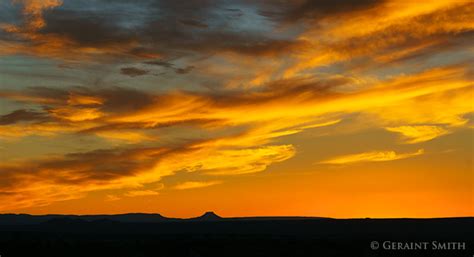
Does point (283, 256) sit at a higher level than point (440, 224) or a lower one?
lower

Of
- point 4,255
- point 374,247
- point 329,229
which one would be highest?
point 329,229

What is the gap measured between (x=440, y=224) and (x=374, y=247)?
115m

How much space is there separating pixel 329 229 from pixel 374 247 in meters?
92.7

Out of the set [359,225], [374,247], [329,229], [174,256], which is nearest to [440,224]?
[359,225]

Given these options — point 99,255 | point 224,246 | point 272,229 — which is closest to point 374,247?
point 224,246

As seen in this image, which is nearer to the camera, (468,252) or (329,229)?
(468,252)

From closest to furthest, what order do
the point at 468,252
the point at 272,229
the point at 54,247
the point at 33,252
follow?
the point at 468,252 < the point at 33,252 < the point at 54,247 < the point at 272,229

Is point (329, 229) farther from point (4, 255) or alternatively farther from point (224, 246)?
point (4, 255)

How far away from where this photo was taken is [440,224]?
186625 millimetres

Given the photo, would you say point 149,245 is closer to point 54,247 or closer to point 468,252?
point 54,247

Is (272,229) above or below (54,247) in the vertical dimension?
above

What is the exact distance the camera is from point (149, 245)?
81312mm

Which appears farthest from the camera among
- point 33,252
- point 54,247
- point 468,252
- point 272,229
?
point 272,229

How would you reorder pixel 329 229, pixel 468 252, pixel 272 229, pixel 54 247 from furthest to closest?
pixel 272 229, pixel 329 229, pixel 54 247, pixel 468 252
